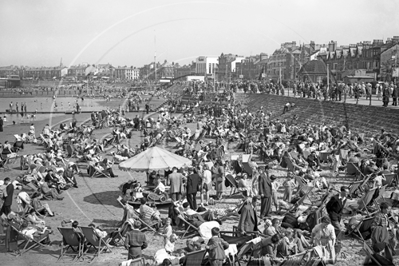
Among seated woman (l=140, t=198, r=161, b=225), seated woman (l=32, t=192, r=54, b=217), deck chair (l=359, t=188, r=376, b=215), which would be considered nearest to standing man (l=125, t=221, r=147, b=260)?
seated woman (l=140, t=198, r=161, b=225)

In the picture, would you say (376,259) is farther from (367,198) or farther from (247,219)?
(367,198)

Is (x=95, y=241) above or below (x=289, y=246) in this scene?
below

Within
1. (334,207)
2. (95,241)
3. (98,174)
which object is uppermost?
(334,207)

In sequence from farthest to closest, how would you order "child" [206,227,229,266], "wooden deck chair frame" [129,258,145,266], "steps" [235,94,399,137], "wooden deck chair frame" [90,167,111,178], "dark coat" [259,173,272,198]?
"steps" [235,94,399,137] < "wooden deck chair frame" [90,167,111,178] < "dark coat" [259,173,272,198] < "wooden deck chair frame" [129,258,145,266] < "child" [206,227,229,266]

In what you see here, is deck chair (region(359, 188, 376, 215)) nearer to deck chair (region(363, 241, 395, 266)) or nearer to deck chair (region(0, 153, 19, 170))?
deck chair (region(363, 241, 395, 266))

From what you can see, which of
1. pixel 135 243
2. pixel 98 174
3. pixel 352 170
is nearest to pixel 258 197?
pixel 352 170

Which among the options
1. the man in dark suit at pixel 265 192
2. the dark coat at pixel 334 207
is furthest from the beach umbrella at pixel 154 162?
the dark coat at pixel 334 207

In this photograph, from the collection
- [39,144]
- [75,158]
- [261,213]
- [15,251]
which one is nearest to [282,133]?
[75,158]
